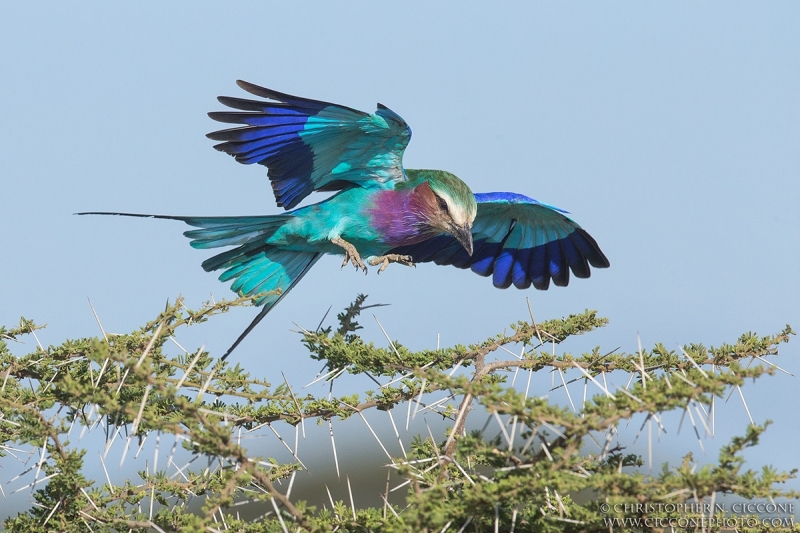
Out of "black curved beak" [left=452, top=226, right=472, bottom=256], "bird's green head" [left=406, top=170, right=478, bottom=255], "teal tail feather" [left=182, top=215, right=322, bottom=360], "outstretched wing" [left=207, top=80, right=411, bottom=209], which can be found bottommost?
"teal tail feather" [left=182, top=215, right=322, bottom=360]

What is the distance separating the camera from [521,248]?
6.43 m

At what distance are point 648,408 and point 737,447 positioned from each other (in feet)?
0.89

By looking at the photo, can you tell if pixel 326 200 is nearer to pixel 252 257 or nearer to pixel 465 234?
pixel 252 257

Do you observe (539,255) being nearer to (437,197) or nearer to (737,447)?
(437,197)

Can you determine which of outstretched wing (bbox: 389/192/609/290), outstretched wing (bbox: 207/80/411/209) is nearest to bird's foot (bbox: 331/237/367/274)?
outstretched wing (bbox: 207/80/411/209)

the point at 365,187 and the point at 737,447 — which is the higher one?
the point at 365,187

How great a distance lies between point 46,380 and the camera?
319cm

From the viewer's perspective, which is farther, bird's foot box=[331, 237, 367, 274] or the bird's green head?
the bird's green head

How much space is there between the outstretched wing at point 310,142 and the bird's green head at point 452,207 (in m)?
0.32

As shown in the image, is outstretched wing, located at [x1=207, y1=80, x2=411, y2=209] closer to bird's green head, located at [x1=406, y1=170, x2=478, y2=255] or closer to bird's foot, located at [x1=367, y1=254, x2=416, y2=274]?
bird's green head, located at [x1=406, y1=170, x2=478, y2=255]

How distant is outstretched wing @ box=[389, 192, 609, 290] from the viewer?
6.19m

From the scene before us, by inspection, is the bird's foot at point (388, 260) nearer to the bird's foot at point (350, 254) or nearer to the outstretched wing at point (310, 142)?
the bird's foot at point (350, 254)

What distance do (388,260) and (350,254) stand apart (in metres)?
0.25

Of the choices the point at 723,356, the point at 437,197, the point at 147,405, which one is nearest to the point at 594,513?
the point at 723,356
